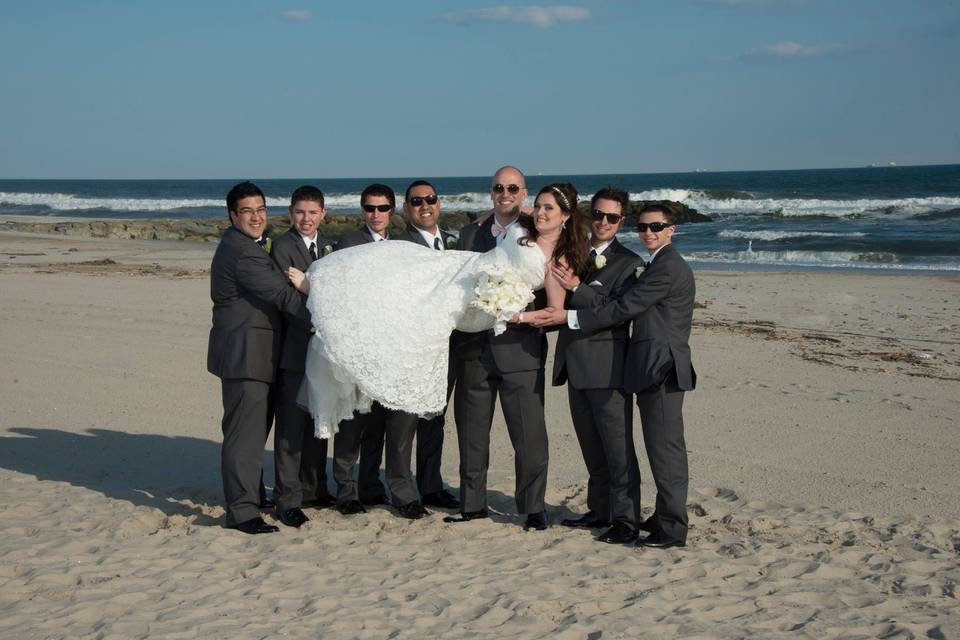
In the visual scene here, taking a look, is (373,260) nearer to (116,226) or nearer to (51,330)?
(51,330)

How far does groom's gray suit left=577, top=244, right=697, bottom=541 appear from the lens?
16.5 ft

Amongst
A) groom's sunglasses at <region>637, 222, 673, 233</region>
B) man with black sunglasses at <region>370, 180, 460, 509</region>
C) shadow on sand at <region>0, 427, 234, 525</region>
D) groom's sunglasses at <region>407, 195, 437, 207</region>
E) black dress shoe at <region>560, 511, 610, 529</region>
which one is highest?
groom's sunglasses at <region>407, 195, 437, 207</region>

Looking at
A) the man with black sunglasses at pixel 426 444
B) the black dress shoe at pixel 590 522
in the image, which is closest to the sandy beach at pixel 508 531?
the black dress shoe at pixel 590 522

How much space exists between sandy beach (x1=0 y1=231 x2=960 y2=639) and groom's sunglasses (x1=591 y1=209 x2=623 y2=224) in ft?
5.60

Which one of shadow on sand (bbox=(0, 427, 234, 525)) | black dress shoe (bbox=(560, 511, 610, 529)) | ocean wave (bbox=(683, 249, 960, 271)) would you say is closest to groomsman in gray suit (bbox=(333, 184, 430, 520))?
shadow on sand (bbox=(0, 427, 234, 525))

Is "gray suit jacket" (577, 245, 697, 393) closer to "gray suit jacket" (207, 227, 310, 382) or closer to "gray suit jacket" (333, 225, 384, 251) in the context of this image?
"gray suit jacket" (333, 225, 384, 251)

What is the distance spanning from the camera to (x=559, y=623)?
419 centimetres

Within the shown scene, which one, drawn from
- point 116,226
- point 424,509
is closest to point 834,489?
point 424,509

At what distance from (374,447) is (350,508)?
41 centimetres

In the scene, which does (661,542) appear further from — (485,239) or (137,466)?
(137,466)

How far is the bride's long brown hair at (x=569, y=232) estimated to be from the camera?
514 centimetres

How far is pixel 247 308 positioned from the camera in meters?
5.34

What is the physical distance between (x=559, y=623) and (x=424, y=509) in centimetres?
178

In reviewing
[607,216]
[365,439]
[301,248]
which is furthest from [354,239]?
[607,216]
